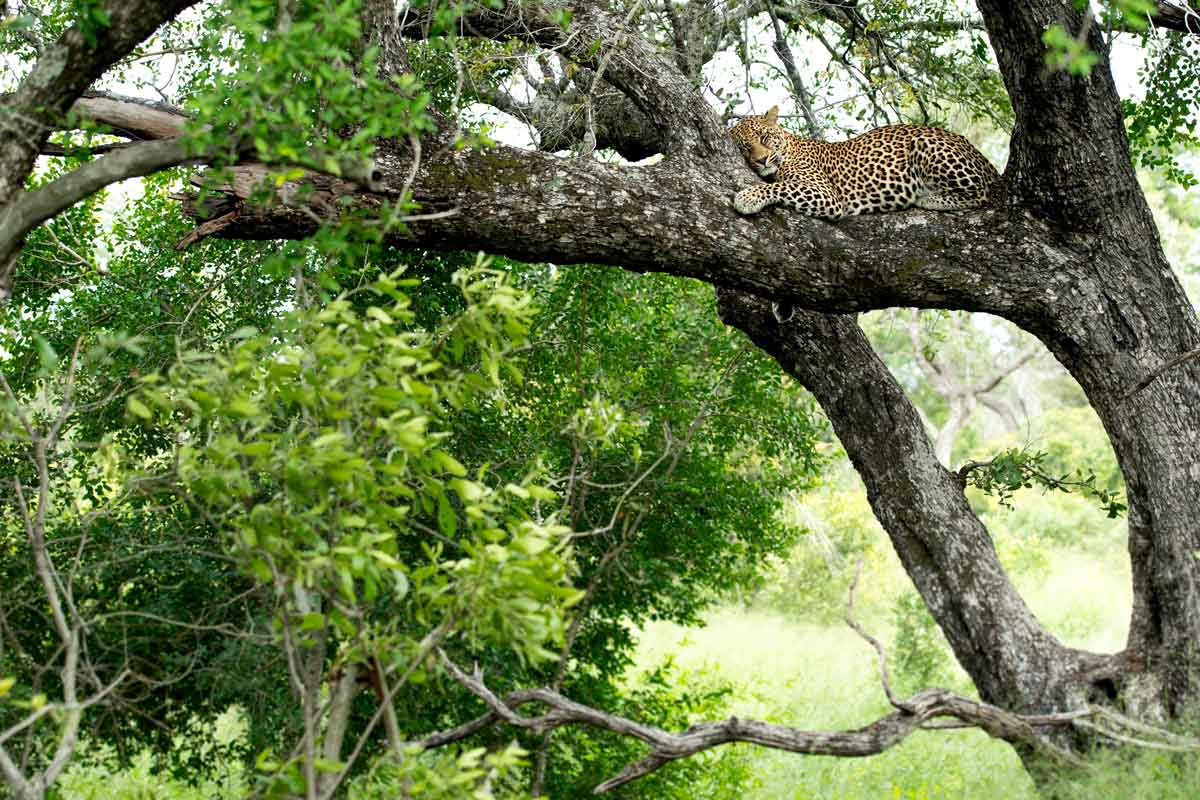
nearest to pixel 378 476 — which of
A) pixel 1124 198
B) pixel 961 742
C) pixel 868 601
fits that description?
pixel 1124 198

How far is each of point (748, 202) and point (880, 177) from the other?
2.80ft

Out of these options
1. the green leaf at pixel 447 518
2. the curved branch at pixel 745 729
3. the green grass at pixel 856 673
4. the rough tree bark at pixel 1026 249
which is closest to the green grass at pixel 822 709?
the green grass at pixel 856 673

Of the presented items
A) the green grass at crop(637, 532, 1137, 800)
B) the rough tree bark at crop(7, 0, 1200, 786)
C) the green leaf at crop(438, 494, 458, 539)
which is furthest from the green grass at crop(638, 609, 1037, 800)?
the green leaf at crop(438, 494, 458, 539)

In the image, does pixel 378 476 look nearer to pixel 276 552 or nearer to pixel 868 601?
pixel 276 552

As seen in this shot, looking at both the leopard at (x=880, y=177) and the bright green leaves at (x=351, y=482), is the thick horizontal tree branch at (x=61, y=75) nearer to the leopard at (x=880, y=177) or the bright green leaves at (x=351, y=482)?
the bright green leaves at (x=351, y=482)

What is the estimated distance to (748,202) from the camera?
19.0 feet

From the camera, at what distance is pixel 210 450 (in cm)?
356

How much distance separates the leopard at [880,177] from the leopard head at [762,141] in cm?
2

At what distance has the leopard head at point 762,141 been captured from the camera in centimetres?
Answer: 678

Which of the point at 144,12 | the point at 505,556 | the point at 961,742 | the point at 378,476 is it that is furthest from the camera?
the point at 961,742


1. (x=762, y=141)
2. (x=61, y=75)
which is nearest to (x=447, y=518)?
(x=61, y=75)

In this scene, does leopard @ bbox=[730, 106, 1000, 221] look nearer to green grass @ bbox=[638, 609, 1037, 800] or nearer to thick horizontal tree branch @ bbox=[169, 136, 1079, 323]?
thick horizontal tree branch @ bbox=[169, 136, 1079, 323]

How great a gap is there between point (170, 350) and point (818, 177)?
11.0ft

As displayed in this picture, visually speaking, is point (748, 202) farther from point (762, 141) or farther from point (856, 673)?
point (856, 673)
